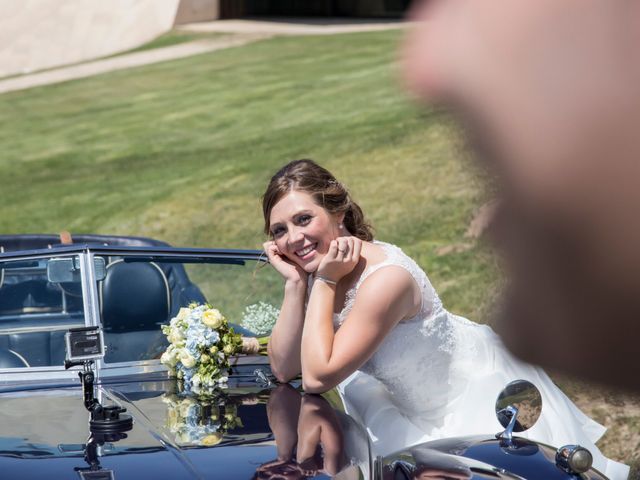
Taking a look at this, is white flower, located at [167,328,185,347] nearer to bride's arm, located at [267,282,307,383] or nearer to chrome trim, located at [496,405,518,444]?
bride's arm, located at [267,282,307,383]

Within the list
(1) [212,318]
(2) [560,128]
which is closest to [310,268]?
(1) [212,318]

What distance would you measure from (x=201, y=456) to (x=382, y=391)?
106 cm

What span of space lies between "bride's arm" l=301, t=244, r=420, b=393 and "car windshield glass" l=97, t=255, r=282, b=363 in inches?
30.7

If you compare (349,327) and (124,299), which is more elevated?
(349,327)

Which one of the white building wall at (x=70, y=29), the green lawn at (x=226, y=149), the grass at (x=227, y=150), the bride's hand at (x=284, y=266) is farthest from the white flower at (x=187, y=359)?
the white building wall at (x=70, y=29)

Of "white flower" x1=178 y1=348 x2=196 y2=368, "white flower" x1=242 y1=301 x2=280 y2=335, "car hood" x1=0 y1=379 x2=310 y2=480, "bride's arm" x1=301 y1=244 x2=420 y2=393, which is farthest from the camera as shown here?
"white flower" x1=242 y1=301 x2=280 y2=335

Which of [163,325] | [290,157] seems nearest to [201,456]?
[163,325]

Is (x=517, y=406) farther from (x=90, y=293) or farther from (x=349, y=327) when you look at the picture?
(x=90, y=293)

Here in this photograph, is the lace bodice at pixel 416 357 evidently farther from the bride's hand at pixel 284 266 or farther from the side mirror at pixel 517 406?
the side mirror at pixel 517 406

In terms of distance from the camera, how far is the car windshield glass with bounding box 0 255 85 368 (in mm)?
3832

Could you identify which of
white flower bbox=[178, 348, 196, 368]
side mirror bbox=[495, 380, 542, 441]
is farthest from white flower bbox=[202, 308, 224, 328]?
side mirror bbox=[495, 380, 542, 441]

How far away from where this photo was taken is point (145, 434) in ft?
9.89

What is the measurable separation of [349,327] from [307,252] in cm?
37

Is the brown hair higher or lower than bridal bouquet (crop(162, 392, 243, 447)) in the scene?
higher
